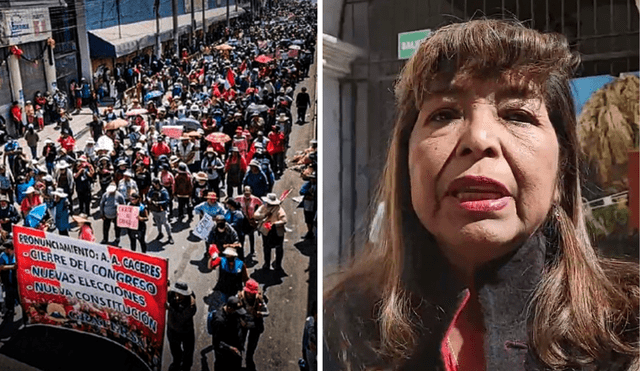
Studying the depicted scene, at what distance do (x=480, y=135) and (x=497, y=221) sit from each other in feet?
1.59

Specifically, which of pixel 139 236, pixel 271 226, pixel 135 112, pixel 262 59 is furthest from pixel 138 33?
pixel 271 226

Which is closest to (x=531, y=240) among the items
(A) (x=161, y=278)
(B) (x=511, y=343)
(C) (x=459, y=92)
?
(B) (x=511, y=343)

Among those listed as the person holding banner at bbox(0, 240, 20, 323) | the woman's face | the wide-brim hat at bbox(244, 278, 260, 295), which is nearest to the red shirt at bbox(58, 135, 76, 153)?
the person holding banner at bbox(0, 240, 20, 323)

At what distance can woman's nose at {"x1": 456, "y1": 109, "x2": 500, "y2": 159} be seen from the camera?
3.69 metres

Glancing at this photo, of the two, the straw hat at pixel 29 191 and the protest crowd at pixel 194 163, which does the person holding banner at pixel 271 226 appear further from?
the straw hat at pixel 29 191

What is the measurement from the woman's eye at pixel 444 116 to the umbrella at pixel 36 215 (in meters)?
2.99

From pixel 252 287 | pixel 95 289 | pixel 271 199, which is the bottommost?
pixel 95 289

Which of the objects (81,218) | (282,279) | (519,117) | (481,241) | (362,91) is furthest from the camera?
(81,218)

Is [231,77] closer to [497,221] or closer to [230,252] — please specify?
[230,252]

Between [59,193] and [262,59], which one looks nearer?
[262,59]

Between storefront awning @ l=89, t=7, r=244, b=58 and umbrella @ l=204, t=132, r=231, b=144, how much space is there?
0.81 meters

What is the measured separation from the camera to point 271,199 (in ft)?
14.7

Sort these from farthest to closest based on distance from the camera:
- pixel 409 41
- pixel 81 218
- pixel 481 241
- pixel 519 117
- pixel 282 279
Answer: pixel 81 218, pixel 282 279, pixel 409 41, pixel 481 241, pixel 519 117

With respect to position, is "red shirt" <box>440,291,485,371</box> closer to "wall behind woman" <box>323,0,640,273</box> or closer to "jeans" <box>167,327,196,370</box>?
"wall behind woman" <box>323,0,640,273</box>
